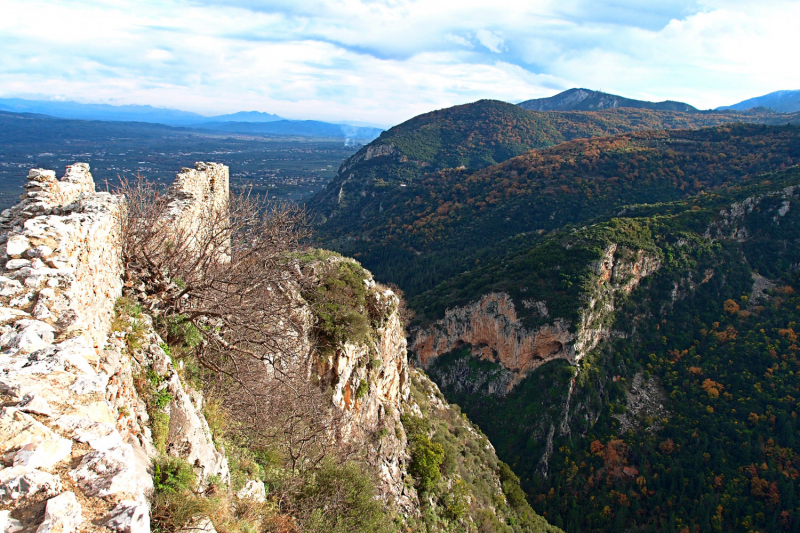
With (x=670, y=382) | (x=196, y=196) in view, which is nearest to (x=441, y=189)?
(x=670, y=382)

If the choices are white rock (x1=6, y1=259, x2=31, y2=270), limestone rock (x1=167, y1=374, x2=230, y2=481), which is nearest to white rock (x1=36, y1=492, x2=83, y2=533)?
limestone rock (x1=167, y1=374, x2=230, y2=481)

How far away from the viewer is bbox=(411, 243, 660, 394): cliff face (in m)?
39.5

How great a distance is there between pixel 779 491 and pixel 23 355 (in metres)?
43.3

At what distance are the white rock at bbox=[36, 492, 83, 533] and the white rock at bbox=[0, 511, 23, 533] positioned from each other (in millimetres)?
112

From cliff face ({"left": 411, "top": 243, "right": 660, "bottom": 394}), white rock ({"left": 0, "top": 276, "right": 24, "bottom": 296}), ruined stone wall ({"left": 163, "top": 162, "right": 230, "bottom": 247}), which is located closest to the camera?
white rock ({"left": 0, "top": 276, "right": 24, "bottom": 296})

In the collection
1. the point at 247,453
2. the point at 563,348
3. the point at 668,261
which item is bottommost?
the point at 563,348

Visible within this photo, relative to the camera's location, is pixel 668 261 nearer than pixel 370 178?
Yes

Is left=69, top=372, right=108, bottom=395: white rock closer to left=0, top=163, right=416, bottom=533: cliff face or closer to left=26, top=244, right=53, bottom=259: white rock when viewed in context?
left=0, top=163, right=416, bottom=533: cliff face

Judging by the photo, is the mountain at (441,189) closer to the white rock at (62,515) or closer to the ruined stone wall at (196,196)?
the ruined stone wall at (196,196)

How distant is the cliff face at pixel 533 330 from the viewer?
130 feet

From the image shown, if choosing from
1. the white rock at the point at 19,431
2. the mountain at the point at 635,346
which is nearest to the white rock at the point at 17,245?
the white rock at the point at 19,431

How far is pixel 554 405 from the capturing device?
3762 cm

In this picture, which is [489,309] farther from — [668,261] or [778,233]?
[778,233]

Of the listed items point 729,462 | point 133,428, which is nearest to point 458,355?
point 729,462
